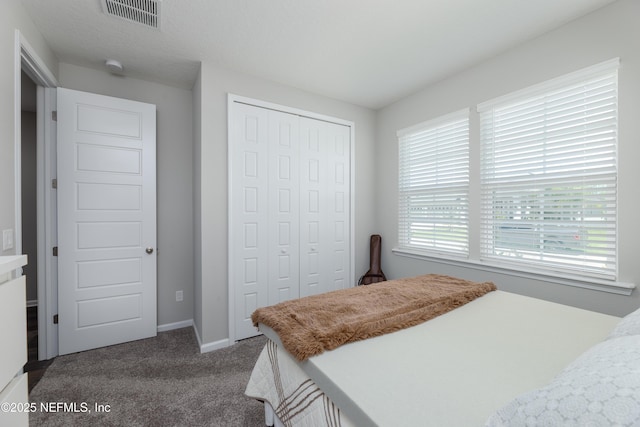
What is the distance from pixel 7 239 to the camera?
5.28 ft

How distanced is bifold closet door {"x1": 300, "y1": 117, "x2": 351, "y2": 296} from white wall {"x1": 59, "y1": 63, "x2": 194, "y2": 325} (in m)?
1.32

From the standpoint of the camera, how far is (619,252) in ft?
5.99

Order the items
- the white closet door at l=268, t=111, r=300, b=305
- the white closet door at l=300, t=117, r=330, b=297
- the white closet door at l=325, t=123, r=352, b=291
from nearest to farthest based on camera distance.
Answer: the white closet door at l=268, t=111, r=300, b=305 → the white closet door at l=300, t=117, r=330, b=297 → the white closet door at l=325, t=123, r=352, b=291

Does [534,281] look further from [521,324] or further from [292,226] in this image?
[292,226]

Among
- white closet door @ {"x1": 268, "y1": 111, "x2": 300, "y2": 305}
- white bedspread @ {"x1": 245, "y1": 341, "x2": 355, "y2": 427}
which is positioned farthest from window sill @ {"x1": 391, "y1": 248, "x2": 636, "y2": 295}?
white bedspread @ {"x1": 245, "y1": 341, "x2": 355, "y2": 427}

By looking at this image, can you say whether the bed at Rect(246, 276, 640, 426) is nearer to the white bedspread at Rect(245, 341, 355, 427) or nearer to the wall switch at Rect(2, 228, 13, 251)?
the white bedspread at Rect(245, 341, 355, 427)

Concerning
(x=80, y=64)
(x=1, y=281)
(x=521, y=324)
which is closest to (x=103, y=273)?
(x=1, y=281)

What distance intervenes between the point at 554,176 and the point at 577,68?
80 centimetres

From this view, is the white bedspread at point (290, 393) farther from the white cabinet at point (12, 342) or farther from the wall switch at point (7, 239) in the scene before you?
→ the wall switch at point (7, 239)

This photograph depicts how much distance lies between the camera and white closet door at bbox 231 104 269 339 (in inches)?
106

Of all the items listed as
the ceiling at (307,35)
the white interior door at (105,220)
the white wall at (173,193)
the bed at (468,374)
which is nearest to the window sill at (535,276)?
the bed at (468,374)

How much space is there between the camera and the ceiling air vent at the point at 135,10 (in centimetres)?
184

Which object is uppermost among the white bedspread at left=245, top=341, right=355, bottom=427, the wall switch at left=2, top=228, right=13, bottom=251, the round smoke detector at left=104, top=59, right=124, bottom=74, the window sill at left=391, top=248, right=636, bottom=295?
the round smoke detector at left=104, top=59, right=124, bottom=74

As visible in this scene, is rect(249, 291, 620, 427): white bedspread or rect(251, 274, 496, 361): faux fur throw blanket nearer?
rect(249, 291, 620, 427): white bedspread
